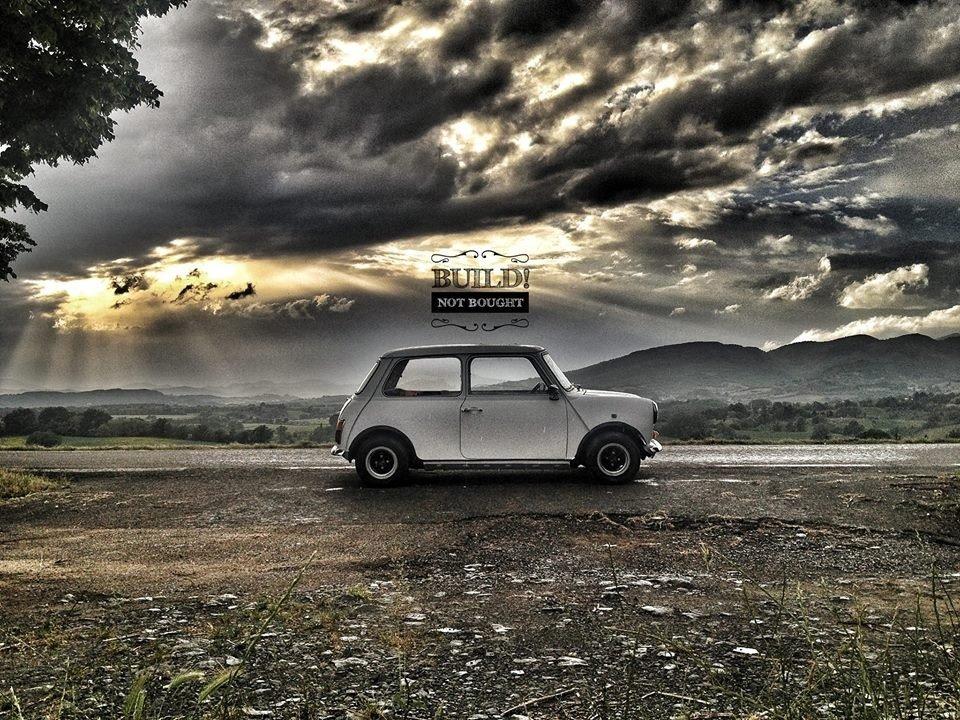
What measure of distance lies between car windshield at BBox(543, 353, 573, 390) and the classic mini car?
0.09 feet

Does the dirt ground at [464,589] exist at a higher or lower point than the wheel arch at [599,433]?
lower

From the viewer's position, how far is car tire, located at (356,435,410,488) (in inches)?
413

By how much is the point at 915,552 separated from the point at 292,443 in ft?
45.3

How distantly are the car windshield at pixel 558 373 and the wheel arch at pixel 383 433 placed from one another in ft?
6.99

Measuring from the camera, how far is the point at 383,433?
1055cm

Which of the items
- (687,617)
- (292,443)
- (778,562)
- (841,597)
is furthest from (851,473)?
(292,443)

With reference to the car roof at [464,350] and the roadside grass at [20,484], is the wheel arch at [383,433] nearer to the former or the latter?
the car roof at [464,350]

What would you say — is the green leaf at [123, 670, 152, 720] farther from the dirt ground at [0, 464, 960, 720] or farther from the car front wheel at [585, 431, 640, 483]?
the car front wheel at [585, 431, 640, 483]

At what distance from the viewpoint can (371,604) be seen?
5.15 metres

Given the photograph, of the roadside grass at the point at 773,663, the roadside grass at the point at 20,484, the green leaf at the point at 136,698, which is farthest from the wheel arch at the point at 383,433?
the green leaf at the point at 136,698

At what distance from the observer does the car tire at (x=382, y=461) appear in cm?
1048

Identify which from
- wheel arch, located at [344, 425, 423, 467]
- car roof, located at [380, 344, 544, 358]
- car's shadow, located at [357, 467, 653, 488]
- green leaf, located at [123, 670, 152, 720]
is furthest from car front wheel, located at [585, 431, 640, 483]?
green leaf, located at [123, 670, 152, 720]

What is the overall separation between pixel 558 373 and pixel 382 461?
2647 millimetres

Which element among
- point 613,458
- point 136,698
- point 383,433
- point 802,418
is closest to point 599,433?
point 613,458
